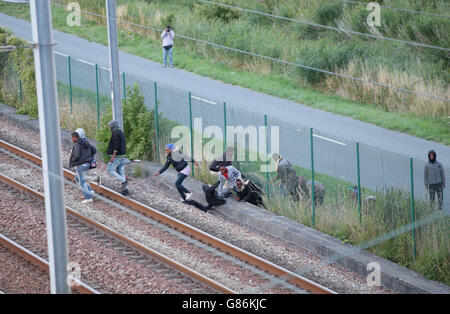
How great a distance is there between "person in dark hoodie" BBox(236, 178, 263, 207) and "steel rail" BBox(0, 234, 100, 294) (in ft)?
15.8

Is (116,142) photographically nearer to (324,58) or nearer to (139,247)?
(139,247)

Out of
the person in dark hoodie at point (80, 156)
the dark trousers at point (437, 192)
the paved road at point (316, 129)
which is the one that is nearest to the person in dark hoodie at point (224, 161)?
the paved road at point (316, 129)

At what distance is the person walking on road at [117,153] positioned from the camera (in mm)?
16375

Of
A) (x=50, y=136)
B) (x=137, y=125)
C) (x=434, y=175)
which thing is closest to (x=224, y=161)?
(x=137, y=125)

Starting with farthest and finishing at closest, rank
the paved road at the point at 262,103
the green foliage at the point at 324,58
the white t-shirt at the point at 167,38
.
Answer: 1. the white t-shirt at the point at 167,38
2. the green foliage at the point at 324,58
3. the paved road at the point at 262,103

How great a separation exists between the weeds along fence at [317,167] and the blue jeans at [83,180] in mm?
2852

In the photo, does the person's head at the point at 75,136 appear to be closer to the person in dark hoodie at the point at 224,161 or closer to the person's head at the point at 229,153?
the person in dark hoodie at the point at 224,161

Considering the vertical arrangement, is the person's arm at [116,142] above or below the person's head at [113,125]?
below

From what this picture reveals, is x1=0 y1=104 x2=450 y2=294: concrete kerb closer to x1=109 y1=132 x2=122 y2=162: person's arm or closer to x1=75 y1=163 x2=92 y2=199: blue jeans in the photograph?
x1=109 y1=132 x2=122 y2=162: person's arm

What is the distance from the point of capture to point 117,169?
16.9 meters

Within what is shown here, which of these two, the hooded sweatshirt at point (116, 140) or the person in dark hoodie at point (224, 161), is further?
the hooded sweatshirt at point (116, 140)

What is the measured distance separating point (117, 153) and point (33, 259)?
3874 mm

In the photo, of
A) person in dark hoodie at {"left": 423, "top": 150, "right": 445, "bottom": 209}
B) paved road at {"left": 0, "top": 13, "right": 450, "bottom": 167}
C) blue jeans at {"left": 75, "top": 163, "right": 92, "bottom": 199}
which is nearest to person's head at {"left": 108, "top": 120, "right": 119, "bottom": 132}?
blue jeans at {"left": 75, "top": 163, "right": 92, "bottom": 199}

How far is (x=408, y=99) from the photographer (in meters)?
23.6
